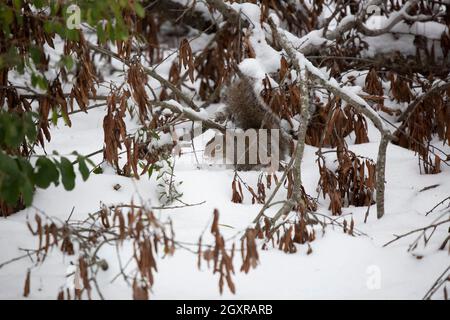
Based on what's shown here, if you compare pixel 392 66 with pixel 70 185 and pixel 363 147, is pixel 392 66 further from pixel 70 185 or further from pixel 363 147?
pixel 70 185

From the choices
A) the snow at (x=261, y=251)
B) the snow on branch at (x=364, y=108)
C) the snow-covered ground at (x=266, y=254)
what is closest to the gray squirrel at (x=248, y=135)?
the snow at (x=261, y=251)

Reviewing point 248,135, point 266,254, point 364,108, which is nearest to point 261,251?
point 266,254

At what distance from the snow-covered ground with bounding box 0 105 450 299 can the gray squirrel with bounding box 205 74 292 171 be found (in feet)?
0.86

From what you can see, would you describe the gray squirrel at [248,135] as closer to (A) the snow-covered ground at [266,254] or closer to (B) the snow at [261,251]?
(B) the snow at [261,251]

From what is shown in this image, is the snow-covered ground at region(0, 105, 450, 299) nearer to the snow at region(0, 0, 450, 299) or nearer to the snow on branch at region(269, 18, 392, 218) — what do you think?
the snow at region(0, 0, 450, 299)

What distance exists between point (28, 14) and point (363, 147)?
7.34 ft

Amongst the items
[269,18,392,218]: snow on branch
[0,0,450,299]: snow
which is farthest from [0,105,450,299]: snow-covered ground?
[269,18,392,218]: snow on branch

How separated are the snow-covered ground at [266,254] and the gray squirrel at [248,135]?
0.86 feet

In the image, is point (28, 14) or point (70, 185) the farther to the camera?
point (28, 14)

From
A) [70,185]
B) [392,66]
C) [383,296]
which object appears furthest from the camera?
[392,66]

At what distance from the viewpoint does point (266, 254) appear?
8.20ft

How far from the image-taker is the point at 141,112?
112 inches

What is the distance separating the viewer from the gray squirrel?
11.6ft
